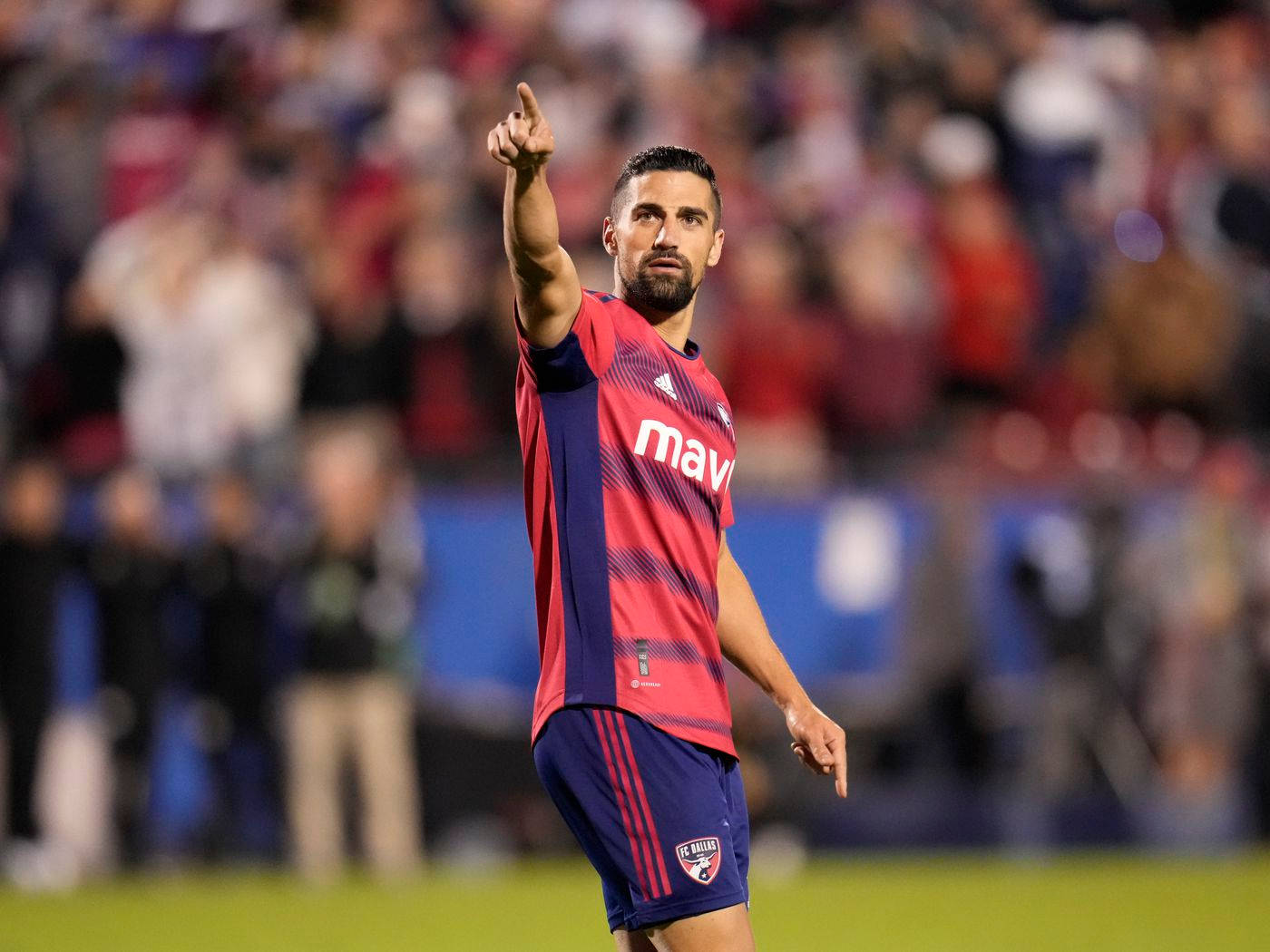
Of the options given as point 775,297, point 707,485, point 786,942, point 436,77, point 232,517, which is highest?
point 436,77

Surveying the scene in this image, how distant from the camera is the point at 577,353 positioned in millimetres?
4402

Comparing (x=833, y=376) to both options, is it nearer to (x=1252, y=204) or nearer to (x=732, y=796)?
(x=1252, y=204)

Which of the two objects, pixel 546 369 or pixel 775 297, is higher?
pixel 775 297

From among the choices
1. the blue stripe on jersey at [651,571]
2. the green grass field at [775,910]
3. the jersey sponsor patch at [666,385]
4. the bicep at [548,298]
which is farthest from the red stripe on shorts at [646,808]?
the green grass field at [775,910]

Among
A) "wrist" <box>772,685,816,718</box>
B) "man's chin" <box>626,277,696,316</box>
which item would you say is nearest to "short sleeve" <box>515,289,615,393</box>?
"man's chin" <box>626,277,696,316</box>

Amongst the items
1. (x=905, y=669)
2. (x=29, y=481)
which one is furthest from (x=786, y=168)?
(x=29, y=481)

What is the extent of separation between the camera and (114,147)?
48.3ft

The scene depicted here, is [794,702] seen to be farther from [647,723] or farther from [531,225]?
[531,225]

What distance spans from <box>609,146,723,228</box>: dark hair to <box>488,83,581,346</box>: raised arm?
0.47m

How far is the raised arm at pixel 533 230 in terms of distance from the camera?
4.02 meters

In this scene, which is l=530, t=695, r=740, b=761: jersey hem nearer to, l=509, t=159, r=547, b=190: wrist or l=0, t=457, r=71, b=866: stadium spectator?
l=509, t=159, r=547, b=190: wrist

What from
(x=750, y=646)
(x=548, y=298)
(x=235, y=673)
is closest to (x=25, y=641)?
(x=235, y=673)

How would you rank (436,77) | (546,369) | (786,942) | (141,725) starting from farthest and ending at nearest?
(436,77), (141,725), (786,942), (546,369)

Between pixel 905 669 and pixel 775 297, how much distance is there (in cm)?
250
